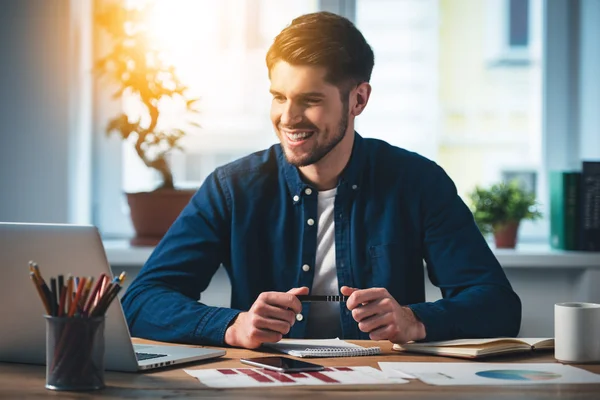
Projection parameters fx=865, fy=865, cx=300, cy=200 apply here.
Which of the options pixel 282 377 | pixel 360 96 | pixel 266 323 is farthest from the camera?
pixel 360 96

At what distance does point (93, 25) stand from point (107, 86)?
8.7 inches

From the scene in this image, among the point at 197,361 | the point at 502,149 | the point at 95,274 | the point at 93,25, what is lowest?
the point at 197,361

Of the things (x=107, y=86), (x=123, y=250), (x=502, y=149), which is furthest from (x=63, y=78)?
(x=502, y=149)

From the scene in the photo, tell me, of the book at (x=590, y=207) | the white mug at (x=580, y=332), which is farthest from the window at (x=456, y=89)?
the white mug at (x=580, y=332)

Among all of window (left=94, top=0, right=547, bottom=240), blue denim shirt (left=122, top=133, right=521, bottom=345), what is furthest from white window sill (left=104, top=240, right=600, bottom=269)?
blue denim shirt (left=122, top=133, right=521, bottom=345)

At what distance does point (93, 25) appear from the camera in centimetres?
309

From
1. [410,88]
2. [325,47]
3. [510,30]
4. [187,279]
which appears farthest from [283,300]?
[510,30]

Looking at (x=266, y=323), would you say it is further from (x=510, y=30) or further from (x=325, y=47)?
(x=510, y=30)

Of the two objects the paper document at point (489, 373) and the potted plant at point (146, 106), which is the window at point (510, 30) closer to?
the potted plant at point (146, 106)

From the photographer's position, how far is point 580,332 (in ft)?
4.62

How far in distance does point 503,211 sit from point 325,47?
1148 mm

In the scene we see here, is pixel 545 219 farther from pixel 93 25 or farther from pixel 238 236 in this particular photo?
pixel 93 25

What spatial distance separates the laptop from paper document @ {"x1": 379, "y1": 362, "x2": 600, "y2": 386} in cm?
38

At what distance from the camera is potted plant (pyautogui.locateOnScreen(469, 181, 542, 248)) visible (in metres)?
2.89
